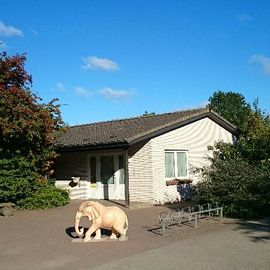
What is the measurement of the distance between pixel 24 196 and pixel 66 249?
337 inches

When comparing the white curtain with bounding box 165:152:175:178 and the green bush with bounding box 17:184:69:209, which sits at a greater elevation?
the white curtain with bounding box 165:152:175:178

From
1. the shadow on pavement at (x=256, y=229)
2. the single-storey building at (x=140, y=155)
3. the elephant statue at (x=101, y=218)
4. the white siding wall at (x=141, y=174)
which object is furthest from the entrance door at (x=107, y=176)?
the elephant statue at (x=101, y=218)

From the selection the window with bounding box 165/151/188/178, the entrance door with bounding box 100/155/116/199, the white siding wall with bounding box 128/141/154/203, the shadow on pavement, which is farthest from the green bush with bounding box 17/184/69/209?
the shadow on pavement

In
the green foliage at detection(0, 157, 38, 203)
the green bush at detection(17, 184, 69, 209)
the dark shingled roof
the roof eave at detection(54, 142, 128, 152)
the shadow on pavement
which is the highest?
the dark shingled roof

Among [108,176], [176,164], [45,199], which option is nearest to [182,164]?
[176,164]

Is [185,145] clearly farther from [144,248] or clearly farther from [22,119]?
[144,248]

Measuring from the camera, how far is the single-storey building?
1870cm

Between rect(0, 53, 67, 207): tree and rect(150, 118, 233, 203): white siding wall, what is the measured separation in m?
4.43

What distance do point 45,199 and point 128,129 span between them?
194 inches

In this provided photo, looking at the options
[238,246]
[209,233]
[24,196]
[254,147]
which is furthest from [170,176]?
[238,246]

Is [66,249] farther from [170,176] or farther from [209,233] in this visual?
[170,176]

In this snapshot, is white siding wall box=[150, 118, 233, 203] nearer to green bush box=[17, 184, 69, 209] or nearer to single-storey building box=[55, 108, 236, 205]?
single-storey building box=[55, 108, 236, 205]

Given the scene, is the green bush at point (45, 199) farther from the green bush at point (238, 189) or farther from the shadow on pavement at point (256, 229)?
the shadow on pavement at point (256, 229)

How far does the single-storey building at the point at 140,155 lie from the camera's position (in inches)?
736
